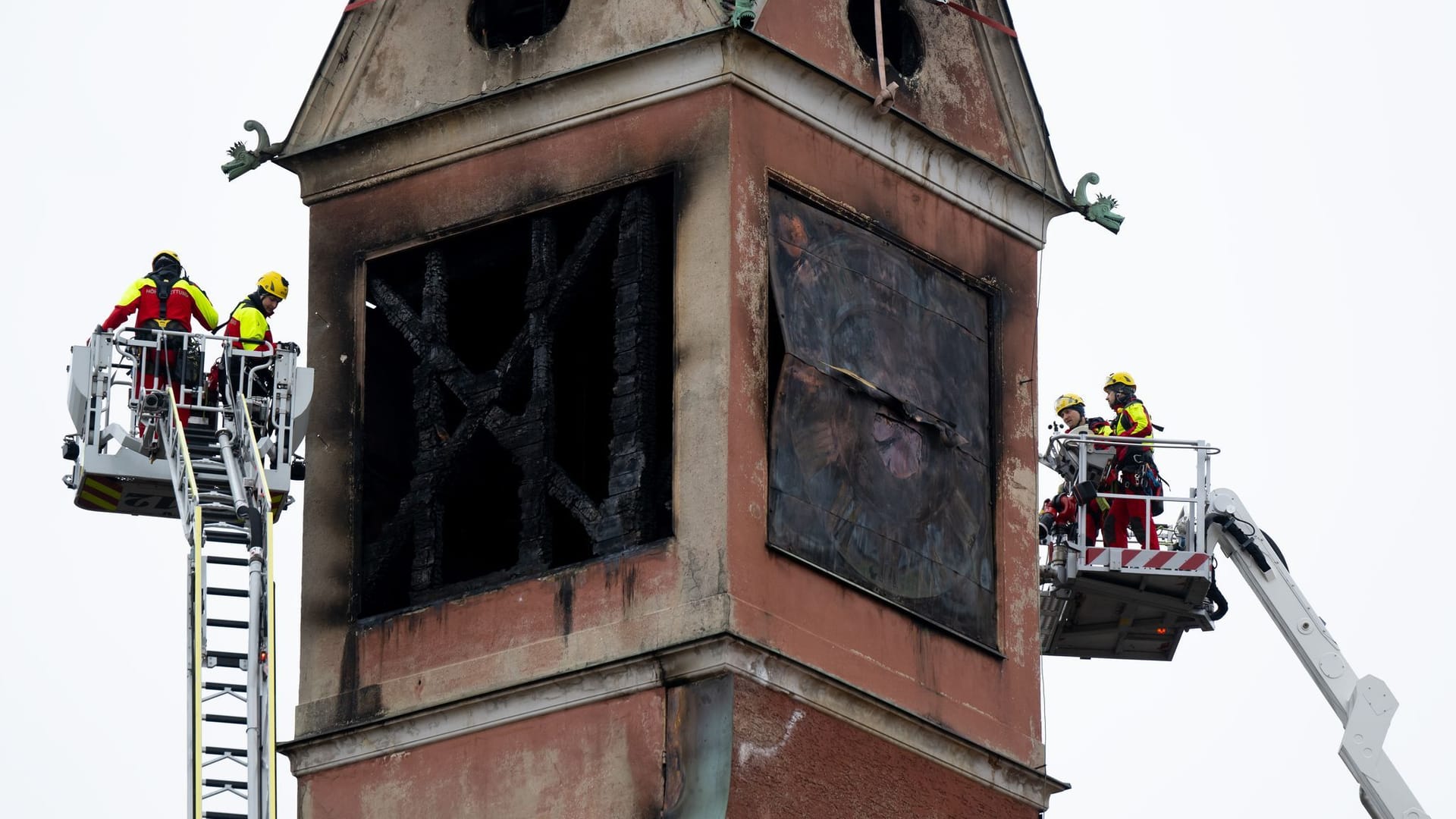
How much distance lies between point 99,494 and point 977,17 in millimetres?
10088

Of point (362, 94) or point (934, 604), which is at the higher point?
point (362, 94)

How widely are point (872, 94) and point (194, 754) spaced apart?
10082 millimetres

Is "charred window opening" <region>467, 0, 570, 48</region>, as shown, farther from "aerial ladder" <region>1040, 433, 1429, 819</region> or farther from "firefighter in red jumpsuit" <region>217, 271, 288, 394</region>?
"aerial ladder" <region>1040, 433, 1429, 819</region>

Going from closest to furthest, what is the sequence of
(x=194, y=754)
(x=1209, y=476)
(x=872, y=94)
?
(x=194, y=754)
(x=872, y=94)
(x=1209, y=476)

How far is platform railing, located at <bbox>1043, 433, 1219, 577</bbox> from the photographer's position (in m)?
51.5

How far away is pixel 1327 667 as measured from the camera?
52.4m

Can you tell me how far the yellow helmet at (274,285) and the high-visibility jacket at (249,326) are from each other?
20 centimetres

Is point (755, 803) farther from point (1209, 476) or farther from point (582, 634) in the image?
point (1209, 476)

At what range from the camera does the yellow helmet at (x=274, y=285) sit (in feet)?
155

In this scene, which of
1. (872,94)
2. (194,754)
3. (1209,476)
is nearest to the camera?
(194,754)

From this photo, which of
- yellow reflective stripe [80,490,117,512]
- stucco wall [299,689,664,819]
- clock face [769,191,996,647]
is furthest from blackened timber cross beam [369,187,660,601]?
yellow reflective stripe [80,490,117,512]

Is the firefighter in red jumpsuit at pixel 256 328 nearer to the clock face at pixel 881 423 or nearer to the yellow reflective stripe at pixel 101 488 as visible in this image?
the yellow reflective stripe at pixel 101 488

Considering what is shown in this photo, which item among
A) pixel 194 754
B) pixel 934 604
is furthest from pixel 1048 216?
pixel 194 754

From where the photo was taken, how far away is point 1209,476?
52156 millimetres
